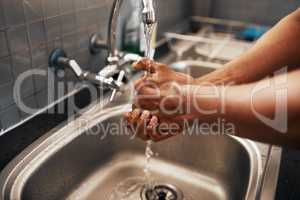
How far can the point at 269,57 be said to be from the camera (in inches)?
26.3

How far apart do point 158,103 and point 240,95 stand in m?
0.15

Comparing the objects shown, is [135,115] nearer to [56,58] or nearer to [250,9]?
[56,58]

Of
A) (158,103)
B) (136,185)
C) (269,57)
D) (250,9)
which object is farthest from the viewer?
(250,9)

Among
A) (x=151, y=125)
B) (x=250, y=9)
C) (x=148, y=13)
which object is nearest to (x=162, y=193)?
(x=151, y=125)

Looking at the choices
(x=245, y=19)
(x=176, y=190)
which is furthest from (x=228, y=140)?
(x=245, y=19)

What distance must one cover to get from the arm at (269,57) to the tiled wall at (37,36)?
0.31m

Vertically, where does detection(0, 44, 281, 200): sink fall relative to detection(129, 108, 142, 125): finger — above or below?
below

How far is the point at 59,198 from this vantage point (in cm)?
67

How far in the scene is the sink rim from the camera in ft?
1.78

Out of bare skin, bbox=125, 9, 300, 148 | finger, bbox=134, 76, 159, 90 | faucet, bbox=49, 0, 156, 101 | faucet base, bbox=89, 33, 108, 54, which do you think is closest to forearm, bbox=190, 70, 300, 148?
bare skin, bbox=125, 9, 300, 148

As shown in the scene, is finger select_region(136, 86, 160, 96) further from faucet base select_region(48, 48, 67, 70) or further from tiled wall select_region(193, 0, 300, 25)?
tiled wall select_region(193, 0, 300, 25)

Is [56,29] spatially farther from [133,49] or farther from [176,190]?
[176,190]

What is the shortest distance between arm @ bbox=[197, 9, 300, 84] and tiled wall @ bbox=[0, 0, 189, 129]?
0.31m

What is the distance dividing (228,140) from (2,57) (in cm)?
50
